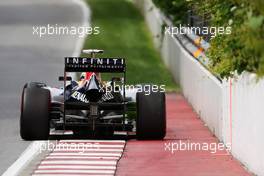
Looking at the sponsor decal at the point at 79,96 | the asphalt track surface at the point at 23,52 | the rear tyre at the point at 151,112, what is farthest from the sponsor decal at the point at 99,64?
the asphalt track surface at the point at 23,52

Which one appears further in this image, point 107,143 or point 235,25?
point 107,143

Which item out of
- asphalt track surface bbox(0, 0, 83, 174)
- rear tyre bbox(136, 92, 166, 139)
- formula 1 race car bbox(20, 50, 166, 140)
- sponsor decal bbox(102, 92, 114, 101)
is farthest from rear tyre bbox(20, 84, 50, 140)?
rear tyre bbox(136, 92, 166, 139)

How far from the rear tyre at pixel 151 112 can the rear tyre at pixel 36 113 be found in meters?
1.43

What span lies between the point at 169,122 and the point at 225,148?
4.09m

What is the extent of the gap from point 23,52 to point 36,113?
19.4 metres

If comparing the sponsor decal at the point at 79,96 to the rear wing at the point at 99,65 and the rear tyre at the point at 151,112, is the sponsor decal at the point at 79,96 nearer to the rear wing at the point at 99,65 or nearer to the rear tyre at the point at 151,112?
the rear wing at the point at 99,65

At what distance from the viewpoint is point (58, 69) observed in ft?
106

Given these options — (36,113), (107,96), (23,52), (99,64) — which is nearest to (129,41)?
(23,52)

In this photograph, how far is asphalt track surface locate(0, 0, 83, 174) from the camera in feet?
64.5

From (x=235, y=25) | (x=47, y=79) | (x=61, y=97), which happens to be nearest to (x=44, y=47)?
(x=47, y=79)

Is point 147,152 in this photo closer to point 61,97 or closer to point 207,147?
point 207,147

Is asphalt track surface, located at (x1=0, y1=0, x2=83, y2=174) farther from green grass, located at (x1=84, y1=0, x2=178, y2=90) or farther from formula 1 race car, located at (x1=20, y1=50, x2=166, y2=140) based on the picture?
green grass, located at (x1=84, y1=0, x2=178, y2=90)

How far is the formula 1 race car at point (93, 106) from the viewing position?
1767 centimetres

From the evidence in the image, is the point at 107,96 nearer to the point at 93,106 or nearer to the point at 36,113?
the point at 93,106
